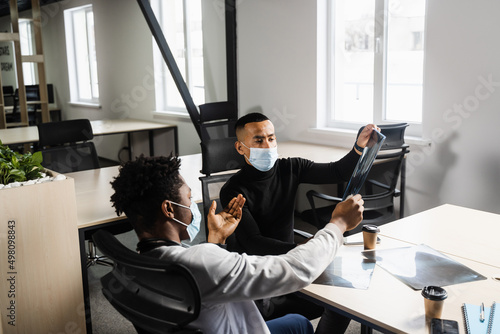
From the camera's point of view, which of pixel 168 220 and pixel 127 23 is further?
pixel 127 23

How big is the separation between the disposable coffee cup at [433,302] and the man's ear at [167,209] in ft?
2.37

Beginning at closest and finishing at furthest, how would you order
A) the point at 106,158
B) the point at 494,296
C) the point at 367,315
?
the point at 367,315, the point at 494,296, the point at 106,158

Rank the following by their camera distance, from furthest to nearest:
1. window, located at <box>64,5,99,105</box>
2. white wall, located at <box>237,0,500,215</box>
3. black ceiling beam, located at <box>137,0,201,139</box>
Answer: window, located at <box>64,5,99,105</box>
black ceiling beam, located at <box>137,0,201,139</box>
white wall, located at <box>237,0,500,215</box>

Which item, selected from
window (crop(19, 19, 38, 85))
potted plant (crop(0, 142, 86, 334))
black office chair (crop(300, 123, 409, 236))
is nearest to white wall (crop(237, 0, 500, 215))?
black office chair (crop(300, 123, 409, 236))

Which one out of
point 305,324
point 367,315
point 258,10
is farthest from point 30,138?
point 367,315

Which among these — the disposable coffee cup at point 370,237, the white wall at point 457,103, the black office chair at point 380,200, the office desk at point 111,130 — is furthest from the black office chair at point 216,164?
the office desk at point 111,130

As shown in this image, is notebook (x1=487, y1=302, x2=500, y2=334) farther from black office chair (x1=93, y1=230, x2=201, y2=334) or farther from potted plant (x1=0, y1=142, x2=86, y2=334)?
potted plant (x1=0, y1=142, x2=86, y2=334)

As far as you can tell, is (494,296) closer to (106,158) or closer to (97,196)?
(97,196)

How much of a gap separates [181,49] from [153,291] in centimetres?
564

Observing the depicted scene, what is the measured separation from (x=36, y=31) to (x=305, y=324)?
248 inches

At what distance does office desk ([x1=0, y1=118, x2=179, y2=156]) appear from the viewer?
5.08 metres

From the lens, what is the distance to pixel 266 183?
227cm

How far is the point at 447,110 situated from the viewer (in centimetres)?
373

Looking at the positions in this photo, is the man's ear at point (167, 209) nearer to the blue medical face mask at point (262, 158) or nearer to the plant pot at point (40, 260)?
the blue medical face mask at point (262, 158)
